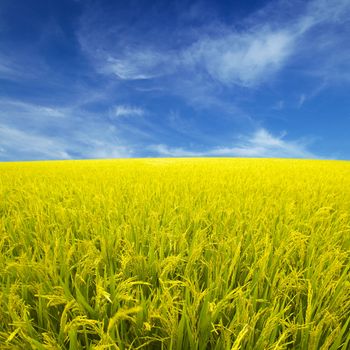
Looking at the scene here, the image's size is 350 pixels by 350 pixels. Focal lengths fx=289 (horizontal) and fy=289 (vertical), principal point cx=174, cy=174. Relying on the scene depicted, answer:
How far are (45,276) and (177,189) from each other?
2.63 metres

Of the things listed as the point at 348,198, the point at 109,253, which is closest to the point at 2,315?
the point at 109,253

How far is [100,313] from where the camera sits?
3.86 feet

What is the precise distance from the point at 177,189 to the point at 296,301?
102 inches

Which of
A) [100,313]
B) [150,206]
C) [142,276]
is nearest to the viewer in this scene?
[100,313]

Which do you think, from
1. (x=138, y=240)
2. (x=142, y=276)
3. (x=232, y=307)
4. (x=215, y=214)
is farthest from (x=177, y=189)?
(x=232, y=307)

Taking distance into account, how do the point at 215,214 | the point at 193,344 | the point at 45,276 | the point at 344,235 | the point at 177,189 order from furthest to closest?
the point at 177,189 < the point at 215,214 < the point at 344,235 < the point at 45,276 < the point at 193,344

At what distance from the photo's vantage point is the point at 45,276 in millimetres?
1361

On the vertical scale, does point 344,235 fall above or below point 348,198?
below

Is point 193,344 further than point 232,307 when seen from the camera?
No

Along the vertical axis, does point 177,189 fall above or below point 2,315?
above

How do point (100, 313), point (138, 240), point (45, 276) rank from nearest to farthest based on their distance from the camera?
point (100, 313)
point (45, 276)
point (138, 240)

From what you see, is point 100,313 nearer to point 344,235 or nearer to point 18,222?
point 18,222

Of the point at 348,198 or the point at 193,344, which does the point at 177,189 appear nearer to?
the point at 348,198

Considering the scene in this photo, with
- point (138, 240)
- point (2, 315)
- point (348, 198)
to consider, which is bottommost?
point (2, 315)
